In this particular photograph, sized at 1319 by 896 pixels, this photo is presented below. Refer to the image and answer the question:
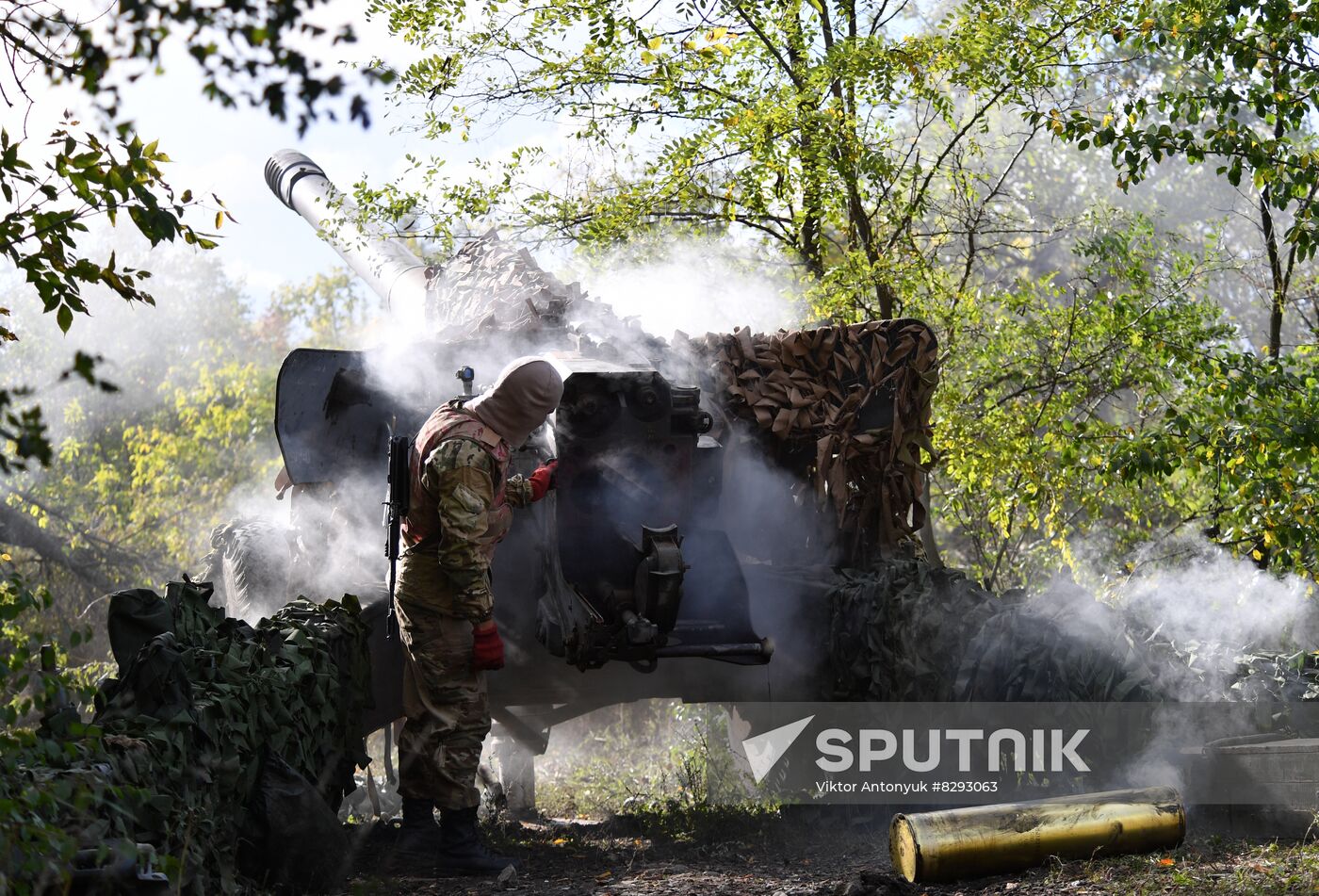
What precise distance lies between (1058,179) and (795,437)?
140 ft

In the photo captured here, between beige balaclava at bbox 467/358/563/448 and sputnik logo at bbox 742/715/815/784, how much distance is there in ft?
9.04

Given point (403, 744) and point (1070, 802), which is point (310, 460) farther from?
point (1070, 802)

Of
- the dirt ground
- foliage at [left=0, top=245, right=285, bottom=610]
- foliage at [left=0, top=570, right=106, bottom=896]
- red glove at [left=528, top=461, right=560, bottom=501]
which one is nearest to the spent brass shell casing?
the dirt ground

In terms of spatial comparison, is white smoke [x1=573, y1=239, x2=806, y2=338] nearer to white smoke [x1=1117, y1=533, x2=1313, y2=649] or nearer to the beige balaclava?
white smoke [x1=1117, y1=533, x2=1313, y2=649]

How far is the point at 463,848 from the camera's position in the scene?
622 cm

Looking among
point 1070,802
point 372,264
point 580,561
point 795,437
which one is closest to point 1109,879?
point 1070,802

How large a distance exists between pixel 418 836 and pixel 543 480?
5.43 feet

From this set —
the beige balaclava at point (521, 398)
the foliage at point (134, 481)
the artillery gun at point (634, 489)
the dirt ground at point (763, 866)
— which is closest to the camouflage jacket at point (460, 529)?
the beige balaclava at point (521, 398)

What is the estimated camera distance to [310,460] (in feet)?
26.0

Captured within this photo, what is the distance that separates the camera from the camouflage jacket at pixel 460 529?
596 centimetres

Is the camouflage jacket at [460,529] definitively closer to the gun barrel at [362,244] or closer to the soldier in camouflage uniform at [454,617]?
the soldier in camouflage uniform at [454,617]

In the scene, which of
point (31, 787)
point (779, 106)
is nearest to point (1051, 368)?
point (779, 106)

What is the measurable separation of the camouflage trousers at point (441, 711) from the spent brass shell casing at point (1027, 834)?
1919mm

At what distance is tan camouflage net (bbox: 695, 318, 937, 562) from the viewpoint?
791 cm
